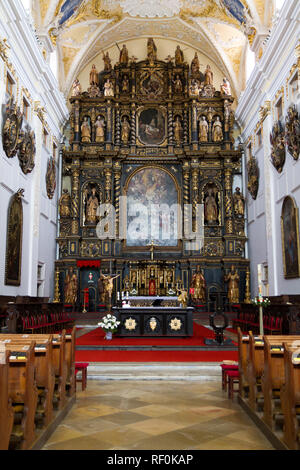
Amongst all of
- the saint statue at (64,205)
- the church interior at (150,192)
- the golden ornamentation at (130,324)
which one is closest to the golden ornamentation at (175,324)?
the church interior at (150,192)

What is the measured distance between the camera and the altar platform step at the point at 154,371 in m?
7.73

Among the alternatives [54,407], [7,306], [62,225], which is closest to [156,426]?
[54,407]

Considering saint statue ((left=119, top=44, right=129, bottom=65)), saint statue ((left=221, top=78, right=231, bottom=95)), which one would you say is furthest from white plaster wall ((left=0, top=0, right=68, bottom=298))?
saint statue ((left=221, top=78, right=231, bottom=95))

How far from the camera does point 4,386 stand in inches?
127

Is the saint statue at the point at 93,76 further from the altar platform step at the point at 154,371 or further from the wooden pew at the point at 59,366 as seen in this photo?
the wooden pew at the point at 59,366

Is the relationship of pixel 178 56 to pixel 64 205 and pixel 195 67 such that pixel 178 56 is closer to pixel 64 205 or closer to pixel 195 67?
pixel 195 67

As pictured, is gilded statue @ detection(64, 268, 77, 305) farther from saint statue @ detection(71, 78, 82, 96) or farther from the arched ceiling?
the arched ceiling

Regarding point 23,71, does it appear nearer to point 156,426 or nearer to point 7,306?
point 7,306

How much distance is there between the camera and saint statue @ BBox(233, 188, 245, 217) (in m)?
21.2

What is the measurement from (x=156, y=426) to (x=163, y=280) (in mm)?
15713

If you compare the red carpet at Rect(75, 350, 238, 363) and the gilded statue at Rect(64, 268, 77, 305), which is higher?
the gilded statue at Rect(64, 268, 77, 305)

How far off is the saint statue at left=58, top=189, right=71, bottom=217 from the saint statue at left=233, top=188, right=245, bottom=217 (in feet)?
26.7

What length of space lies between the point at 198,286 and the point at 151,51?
12.3m

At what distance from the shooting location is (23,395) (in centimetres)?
400
